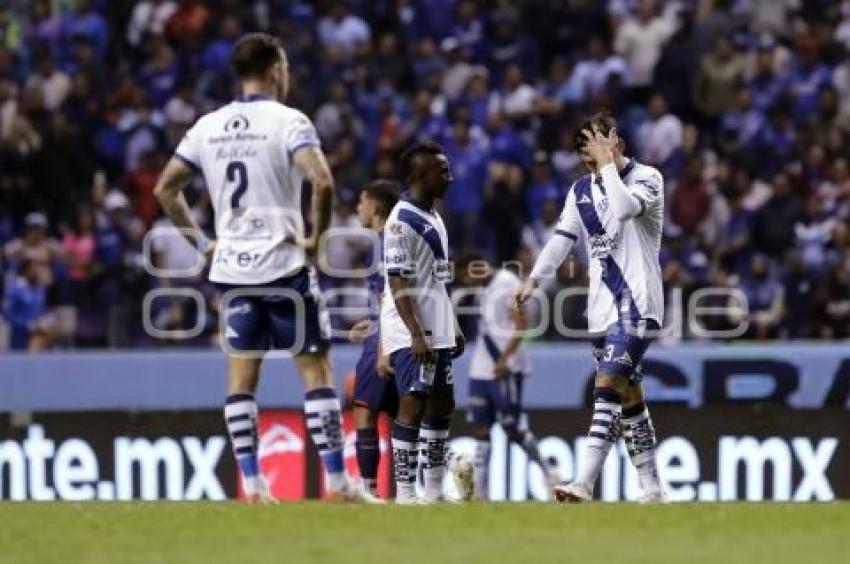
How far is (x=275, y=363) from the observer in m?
22.2

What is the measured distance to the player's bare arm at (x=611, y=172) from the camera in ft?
42.6

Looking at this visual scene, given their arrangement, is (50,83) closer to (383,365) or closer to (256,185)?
(383,365)

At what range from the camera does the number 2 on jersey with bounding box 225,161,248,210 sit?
13.0 m

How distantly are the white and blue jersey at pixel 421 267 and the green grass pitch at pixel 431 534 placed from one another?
46.1 inches

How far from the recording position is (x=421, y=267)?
44.4 feet

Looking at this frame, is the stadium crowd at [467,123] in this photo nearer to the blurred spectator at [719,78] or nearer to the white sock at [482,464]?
the blurred spectator at [719,78]

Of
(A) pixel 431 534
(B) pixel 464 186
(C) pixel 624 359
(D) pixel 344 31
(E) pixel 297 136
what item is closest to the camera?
(A) pixel 431 534

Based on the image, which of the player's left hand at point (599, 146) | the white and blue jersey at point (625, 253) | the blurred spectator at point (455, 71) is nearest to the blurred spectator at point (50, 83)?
the blurred spectator at point (455, 71)

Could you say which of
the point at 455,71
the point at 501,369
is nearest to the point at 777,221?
the point at 455,71

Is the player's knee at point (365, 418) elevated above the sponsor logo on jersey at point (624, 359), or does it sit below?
below

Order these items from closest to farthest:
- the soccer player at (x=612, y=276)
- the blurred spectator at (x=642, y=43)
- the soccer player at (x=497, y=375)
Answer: the soccer player at (x=612, y=276) < the soccer player at (x=497, y=375) < the blurred spectator at (x=642, y=43)

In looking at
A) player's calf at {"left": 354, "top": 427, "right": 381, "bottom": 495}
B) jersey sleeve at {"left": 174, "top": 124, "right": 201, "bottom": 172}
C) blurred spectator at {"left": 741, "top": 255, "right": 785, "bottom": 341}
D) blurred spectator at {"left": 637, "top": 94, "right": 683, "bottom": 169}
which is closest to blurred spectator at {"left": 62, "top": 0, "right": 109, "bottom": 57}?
blurred spectator at {"left": 637, "top": 94, "right": 683, "bottom": 169}

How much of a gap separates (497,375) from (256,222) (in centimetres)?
707

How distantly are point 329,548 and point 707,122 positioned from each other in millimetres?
15706
